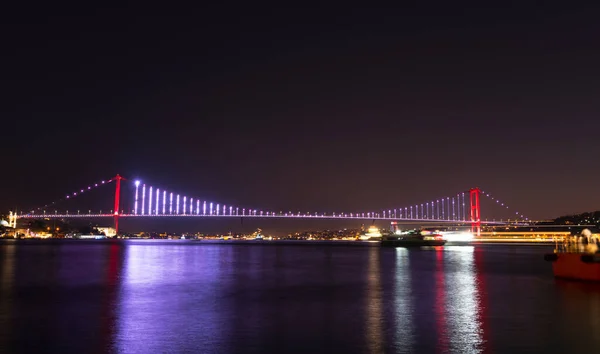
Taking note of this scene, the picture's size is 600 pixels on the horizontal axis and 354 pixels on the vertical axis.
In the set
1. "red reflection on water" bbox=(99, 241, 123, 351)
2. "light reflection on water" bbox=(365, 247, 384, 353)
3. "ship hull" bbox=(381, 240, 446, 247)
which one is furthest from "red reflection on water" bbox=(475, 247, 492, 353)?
"ship hull" bbox=(381, 240, 446, 247)

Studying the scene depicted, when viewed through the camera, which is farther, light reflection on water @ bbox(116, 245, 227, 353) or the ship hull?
the ship hull

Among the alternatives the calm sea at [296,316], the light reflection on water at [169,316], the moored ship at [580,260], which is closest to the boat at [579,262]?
the moored ship at [580,260]

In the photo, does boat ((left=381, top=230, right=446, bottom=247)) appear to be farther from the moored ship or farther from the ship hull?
the moored ship

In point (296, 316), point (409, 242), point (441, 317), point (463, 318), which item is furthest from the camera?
point (409, 242)

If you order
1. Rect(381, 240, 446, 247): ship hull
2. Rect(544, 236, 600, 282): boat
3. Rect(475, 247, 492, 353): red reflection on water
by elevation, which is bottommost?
Rect(381, 240, 446, 247): ship hull

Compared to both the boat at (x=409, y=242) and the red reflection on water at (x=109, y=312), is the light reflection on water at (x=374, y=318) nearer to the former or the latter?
the red reflection on water at (x=109, y=312)

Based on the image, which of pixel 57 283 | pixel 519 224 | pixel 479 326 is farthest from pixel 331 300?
pixel 519 224

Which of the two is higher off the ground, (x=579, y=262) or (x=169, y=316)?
(x=579, y=262)

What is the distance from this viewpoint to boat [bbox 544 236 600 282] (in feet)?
71.1

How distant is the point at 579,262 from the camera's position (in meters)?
22.6

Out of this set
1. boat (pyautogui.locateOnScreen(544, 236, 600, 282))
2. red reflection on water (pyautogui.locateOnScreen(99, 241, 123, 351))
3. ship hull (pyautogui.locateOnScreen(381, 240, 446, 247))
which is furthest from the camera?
ship hull (pyautogui.locateOnScreen(381, 240, 446, 247))

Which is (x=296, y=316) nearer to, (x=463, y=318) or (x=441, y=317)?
(x=441, y=317)

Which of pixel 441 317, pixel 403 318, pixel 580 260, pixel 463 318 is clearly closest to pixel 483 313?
pixel 463 318

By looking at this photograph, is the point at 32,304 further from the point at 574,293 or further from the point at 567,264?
the point at 567,264
